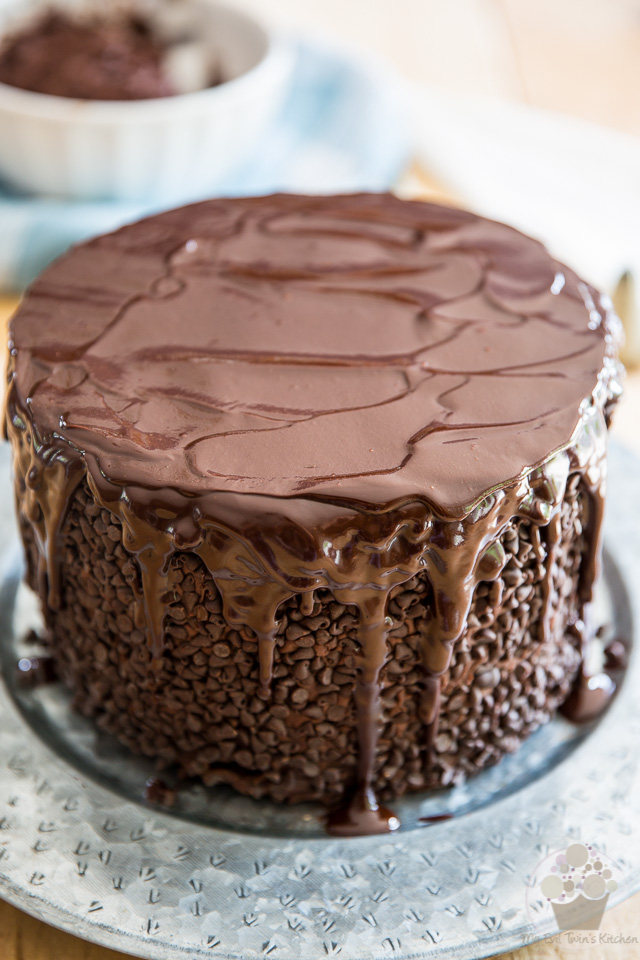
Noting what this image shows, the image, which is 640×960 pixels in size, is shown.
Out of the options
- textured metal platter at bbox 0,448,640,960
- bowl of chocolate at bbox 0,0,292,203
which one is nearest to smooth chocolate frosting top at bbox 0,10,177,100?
bowl of chocolate at bbox 0,0,292,203

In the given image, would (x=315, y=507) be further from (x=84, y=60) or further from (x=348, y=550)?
(x=84, y=60)

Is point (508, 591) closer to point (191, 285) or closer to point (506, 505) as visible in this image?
point (506, 505)

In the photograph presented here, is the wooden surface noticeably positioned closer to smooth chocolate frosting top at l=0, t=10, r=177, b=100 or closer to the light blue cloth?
the light blue cloth

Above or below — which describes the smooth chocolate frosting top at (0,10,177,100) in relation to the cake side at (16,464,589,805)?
above

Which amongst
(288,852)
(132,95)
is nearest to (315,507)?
(288,852)

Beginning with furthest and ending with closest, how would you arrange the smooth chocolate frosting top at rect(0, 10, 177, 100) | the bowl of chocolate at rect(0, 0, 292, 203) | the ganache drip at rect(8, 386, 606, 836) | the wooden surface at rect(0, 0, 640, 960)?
the wooden surface at rect(0, 0, 640, 960) < the smooth chocolate frosting top at rect(0, 10, 177, 100) < the bowl of chocolate at rect(0, 0, 292, 203) < the ganache drip at rect(8, 386, 606, 836)
